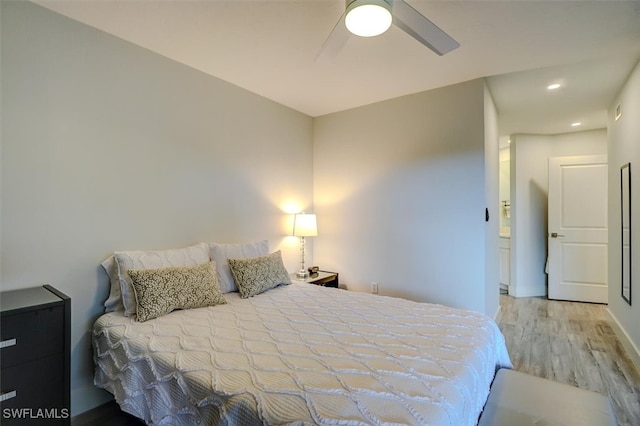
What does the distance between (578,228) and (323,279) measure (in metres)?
4.03

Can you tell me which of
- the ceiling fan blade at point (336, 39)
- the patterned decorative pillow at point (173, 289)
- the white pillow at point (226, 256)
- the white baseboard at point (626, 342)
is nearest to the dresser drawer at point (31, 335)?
the patterned decorative pillow at point (173, 289)

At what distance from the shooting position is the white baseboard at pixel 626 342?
8.66ft

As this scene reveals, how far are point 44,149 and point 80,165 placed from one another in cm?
20

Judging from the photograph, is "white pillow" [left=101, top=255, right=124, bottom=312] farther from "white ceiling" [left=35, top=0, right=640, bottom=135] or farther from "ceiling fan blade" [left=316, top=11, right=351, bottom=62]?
"ceiling fan blade" [left=316, top=11, right=351, bottom=62]

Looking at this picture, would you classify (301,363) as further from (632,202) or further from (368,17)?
(632,202)

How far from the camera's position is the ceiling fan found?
1.50 m

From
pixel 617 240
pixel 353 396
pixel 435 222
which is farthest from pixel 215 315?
pixel 617 240

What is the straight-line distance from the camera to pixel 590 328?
353 centimetres

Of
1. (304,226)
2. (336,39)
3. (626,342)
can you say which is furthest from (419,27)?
(626,342)

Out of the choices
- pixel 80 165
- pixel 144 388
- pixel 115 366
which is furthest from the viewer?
pixel 80 165

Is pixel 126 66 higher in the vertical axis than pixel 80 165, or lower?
higher

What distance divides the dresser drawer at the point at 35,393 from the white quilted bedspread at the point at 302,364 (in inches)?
9.6

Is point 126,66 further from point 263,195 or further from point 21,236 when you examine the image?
point 263,195

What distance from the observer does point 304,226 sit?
11.6 feet
